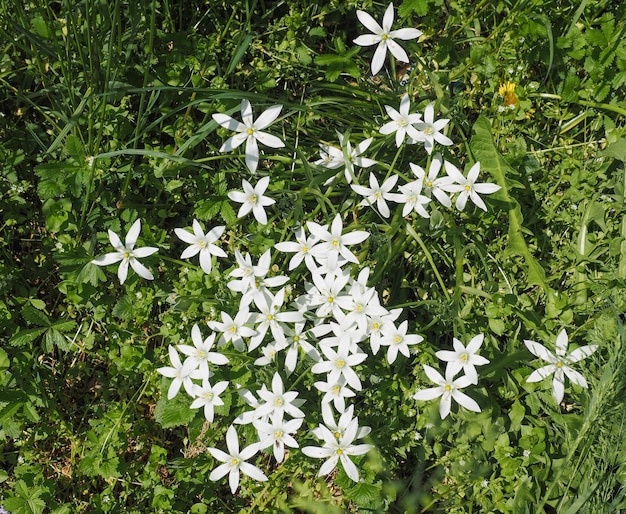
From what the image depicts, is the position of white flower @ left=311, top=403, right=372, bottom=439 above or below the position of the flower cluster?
below

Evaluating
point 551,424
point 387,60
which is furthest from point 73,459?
point 387,60

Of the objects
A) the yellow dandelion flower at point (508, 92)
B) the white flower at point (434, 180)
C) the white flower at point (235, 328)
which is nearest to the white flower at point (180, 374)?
the white flower at point (235, 328)

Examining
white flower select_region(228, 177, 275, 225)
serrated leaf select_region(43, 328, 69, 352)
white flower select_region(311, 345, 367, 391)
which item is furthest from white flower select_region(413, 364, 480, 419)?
serrated leaf select_region(43, 328, 69, 352)

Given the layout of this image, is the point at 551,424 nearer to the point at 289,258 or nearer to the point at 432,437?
the point at 432,437

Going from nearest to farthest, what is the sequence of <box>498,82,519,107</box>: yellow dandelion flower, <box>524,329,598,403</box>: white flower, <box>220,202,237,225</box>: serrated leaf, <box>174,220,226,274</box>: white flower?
<box>524,329,598,403</box>: white flower, <box>174,220,226,274</box>: white flower, <box>220,202,237,225</box>: serrated leaf, <box>498,82,519,107</box>: yellow dandelion flower

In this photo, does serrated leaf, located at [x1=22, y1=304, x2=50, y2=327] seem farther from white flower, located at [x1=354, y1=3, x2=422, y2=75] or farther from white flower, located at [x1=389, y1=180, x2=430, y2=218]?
white flower, located at [x1=354, y1=3, x2=422, y2=75]

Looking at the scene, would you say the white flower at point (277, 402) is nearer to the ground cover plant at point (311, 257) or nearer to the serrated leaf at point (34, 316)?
the ground cover plant at point (311, 257)
